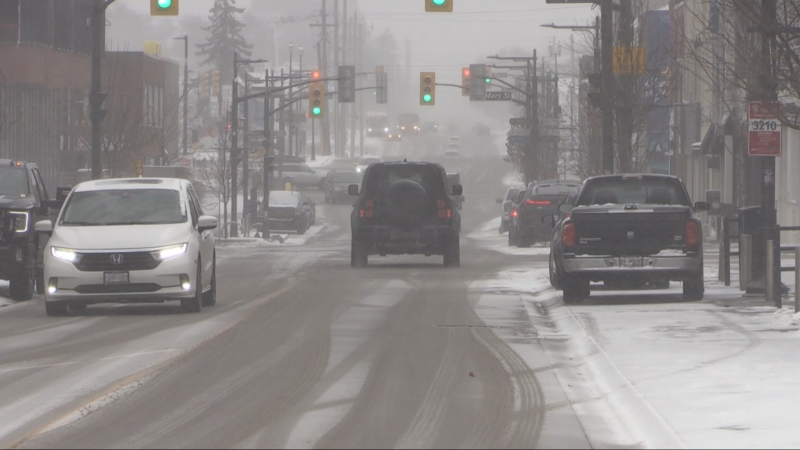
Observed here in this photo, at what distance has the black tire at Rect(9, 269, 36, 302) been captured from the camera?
20500 millimetres

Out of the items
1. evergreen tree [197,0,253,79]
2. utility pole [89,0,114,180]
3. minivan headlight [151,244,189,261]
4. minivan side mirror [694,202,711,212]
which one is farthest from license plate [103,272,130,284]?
evergreen tree [197,0,253,79]

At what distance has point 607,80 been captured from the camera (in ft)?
98.0

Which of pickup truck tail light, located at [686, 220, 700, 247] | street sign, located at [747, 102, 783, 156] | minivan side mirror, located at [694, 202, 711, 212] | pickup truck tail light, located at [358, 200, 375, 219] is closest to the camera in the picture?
street sign, located at [747, 102, 783, 156]

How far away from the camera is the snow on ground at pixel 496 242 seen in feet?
125

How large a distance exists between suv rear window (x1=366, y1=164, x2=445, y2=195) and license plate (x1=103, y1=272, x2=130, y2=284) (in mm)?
11137

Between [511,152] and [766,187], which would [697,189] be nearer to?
[511,152]

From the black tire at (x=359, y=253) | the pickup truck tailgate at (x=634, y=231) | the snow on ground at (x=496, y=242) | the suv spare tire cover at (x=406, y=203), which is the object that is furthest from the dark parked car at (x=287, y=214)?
the pickup truck tailgate at (x=634, y=231)

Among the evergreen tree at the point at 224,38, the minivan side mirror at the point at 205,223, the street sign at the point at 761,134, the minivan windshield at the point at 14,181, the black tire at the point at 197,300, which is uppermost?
the evergreen tree at the point at 224,38

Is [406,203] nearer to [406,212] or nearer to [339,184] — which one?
[406,212]

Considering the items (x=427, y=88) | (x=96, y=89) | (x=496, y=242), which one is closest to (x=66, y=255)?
(x=96, y=89)

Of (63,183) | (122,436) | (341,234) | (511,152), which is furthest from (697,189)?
(122,436)

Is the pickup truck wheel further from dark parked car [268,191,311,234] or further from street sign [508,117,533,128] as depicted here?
street sign [508,117,533,128]

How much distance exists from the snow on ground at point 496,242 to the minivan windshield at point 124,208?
61.8ft

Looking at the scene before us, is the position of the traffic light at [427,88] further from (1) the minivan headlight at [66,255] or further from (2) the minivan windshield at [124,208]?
(1) the minivan headlight at [66,255]
